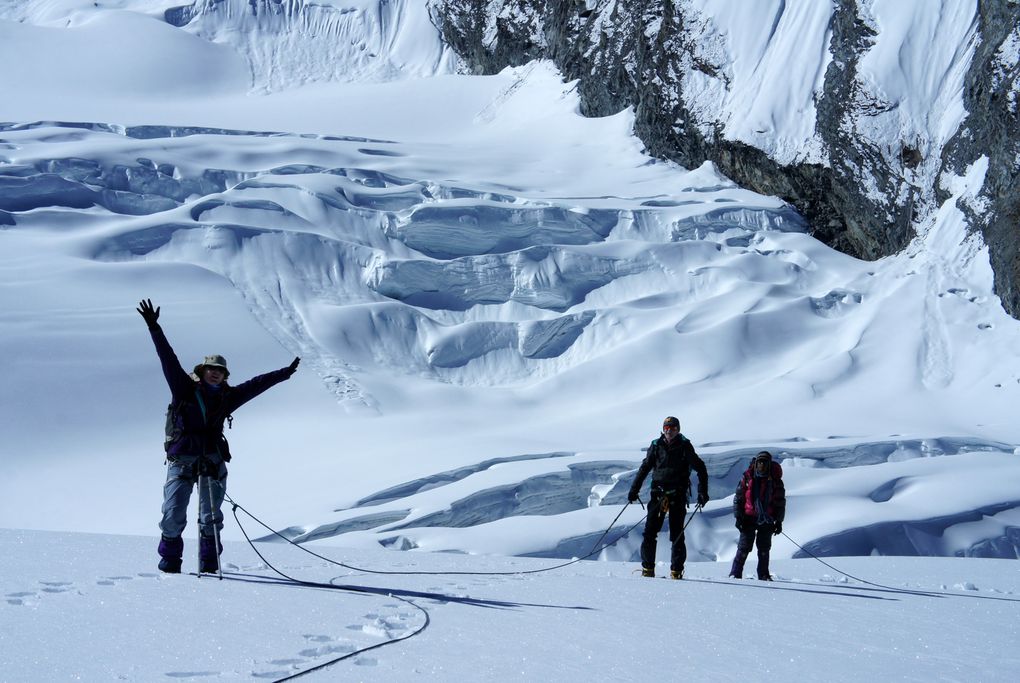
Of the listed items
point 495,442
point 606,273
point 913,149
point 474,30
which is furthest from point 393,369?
point 474,30

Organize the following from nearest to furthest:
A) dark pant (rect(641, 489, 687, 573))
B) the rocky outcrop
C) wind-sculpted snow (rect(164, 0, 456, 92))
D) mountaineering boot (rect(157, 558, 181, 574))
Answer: mountaineering boot (rect(157, 558, 181, 574))
dark pant (rect(641, 489, 687, 573))
the rocky outcrop
wind-sculpted snow (rect(164, 0, 456, 92))

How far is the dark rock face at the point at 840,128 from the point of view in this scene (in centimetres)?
2006

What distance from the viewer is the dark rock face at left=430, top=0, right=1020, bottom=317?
20061 mm

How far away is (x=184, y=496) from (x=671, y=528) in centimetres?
342

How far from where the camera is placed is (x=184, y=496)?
5.29 m

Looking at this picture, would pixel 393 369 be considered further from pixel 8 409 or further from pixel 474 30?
pixel 474 30

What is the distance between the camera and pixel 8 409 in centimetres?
1357

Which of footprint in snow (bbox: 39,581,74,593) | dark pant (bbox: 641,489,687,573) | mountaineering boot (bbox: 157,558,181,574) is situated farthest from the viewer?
dark pant (bbox: 641,489,687,573)

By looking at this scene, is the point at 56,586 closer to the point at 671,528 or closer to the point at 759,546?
the point at 671,528

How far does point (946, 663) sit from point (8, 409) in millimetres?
12919

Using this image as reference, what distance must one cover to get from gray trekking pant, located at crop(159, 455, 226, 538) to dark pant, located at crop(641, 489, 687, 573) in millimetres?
3133

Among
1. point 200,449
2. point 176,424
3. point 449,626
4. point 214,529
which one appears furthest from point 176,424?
point 449,626

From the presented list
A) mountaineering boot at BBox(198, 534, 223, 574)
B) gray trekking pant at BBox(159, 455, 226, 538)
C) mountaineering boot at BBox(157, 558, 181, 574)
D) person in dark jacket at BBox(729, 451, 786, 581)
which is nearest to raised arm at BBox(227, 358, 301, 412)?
gray trekking pant at BBox(159, 455, 226, 538)

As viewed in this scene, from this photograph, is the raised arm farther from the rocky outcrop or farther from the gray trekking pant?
the rocky outcrop
